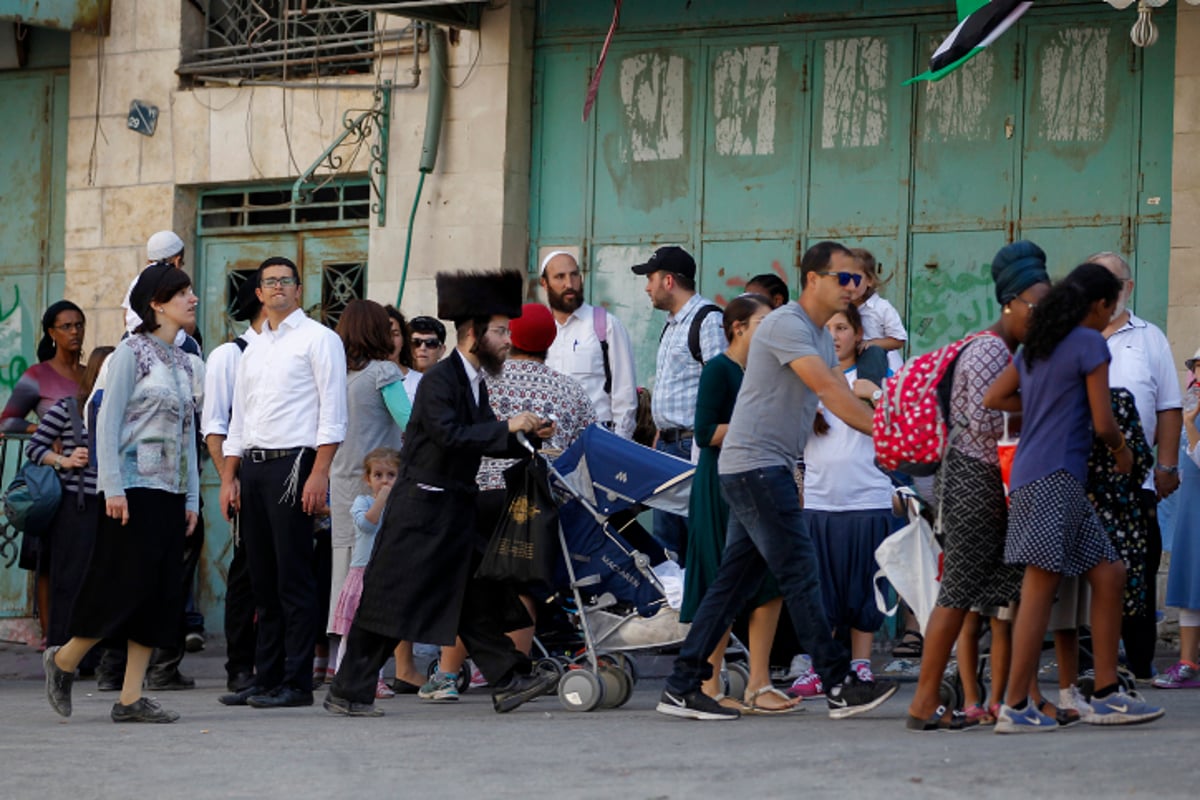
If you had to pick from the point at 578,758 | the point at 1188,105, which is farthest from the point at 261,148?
the point at 578,758

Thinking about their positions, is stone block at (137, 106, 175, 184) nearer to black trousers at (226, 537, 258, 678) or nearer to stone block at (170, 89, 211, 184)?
stone block at (170, 89, 211, 184)

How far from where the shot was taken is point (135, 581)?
929 centimetres

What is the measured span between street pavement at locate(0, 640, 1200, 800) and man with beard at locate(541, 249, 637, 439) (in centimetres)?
255

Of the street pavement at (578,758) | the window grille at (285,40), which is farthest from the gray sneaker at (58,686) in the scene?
the window grille at (285,40)

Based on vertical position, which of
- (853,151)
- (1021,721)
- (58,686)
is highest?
(853,151)

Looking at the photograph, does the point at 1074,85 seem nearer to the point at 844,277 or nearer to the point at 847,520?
the point at 847,520

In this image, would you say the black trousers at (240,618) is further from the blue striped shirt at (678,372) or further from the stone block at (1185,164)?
the stone block at (1185,164)

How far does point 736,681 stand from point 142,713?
2.69 m

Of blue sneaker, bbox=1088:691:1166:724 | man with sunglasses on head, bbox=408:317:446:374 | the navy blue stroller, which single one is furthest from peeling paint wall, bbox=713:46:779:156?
blue sneaker, bbox=1088:691:1166:724

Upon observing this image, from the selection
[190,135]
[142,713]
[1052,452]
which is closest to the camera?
[1052,452]

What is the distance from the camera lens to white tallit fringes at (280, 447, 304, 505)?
983 cm

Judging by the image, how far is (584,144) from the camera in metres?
14.4

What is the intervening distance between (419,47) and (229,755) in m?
7.78

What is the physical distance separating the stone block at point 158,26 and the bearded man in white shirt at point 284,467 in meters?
6.12
